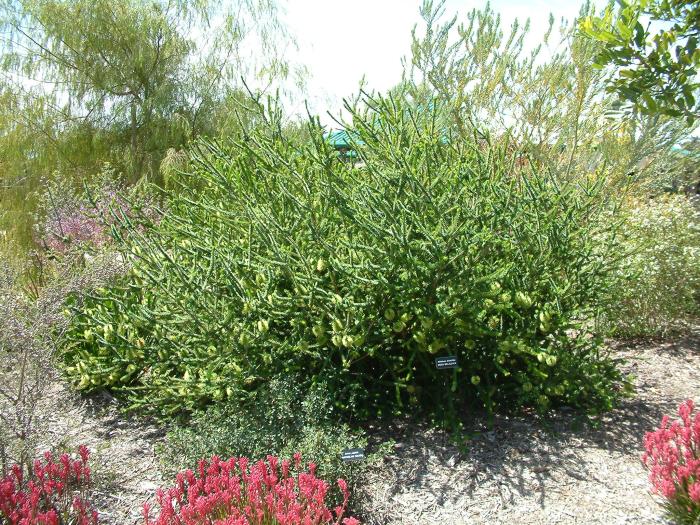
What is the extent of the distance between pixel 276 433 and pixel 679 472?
2014 millimetres

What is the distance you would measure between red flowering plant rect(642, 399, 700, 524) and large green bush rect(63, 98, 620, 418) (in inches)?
26.7

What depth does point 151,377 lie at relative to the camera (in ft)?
16.2

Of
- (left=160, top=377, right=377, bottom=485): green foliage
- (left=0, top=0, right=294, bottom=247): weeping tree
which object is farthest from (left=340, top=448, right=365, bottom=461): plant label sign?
(left=0, top=0, right=294, bottom=247): weeping tree

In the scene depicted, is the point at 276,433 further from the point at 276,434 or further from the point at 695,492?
the point at 695,492

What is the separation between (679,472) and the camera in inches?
122

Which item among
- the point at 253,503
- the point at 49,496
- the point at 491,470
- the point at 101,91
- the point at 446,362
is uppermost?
the point at 101,91

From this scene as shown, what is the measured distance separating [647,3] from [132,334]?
3.77 m

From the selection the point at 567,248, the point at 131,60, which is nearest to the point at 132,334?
the point at 567,248

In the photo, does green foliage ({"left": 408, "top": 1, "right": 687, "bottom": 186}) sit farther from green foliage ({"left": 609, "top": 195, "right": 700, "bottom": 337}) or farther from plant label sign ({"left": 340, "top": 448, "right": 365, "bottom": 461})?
plant label sign ({"left": 340, "top": 448, "right": 365, "bottom": 461})

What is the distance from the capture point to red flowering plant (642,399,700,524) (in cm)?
305

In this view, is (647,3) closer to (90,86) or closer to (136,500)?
(136,500)

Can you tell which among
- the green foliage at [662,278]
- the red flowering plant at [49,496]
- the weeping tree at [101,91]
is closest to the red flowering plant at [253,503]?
the red flowering plant at [49,496]

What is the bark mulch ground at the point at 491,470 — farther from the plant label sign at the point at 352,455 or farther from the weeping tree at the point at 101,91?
the weeping tree at the point at 101,91

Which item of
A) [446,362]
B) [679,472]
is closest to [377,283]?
[446,362]
